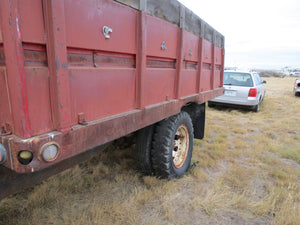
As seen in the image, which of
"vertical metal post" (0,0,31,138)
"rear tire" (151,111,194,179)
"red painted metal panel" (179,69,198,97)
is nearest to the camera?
"vertical metal post" (0,0,31,138)

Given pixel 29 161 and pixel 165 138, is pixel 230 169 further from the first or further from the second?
pixel 29 161

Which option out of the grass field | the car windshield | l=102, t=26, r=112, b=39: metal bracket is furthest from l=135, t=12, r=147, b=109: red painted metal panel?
the car windshield

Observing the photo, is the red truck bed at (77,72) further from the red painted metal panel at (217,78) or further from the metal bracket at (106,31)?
the red painted metal panel at (217,78)

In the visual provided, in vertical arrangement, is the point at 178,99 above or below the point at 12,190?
above

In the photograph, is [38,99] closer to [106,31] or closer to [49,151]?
[49,151]

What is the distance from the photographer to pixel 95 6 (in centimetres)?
155

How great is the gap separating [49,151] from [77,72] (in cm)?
54

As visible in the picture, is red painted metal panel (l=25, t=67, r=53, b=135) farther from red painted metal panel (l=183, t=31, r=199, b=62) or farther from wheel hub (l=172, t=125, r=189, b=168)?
wheel hub (l=172, t=125, r=189, b=168)

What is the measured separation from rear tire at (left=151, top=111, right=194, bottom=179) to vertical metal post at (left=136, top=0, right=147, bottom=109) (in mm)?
849

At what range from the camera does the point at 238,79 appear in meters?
8.16

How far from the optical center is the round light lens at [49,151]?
1296 millimetres

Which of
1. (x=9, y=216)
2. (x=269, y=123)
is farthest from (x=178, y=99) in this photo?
(x=269, y=123)

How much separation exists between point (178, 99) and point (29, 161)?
1937 mm

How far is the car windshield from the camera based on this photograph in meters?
7.97
